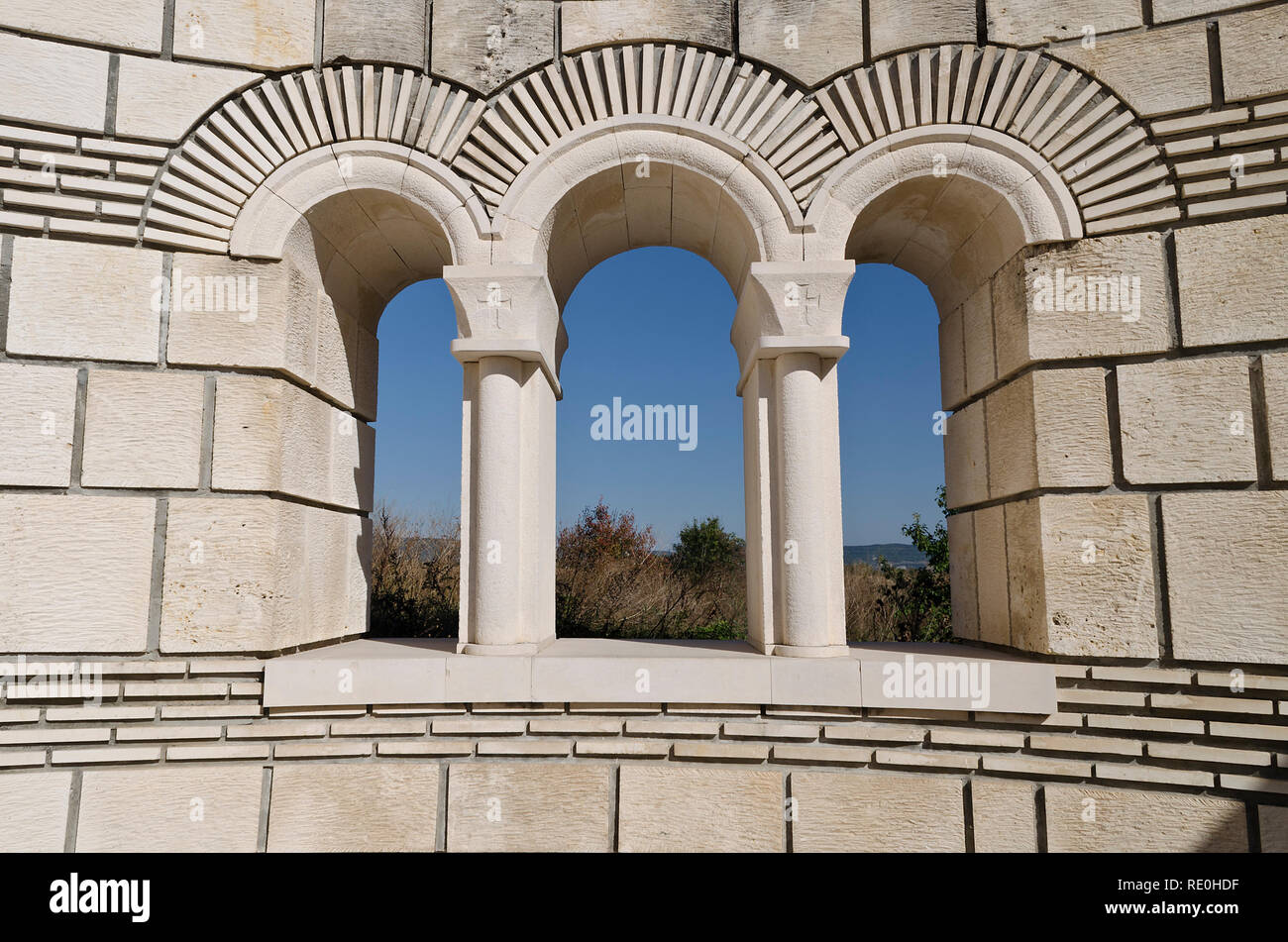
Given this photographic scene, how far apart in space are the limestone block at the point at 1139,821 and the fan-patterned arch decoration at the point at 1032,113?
2810 mm

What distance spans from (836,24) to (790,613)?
328cm

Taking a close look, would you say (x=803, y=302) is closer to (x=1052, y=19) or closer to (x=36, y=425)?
(x=1052, y=19)

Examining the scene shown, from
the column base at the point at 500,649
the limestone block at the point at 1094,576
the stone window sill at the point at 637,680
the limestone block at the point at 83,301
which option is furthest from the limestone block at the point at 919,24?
the limestone block at the point at 83,301

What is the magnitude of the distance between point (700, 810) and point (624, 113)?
379 centimetres

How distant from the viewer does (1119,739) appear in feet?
11.3

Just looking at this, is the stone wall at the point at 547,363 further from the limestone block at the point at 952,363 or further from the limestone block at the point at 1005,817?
the limestone block at the point at 952,363

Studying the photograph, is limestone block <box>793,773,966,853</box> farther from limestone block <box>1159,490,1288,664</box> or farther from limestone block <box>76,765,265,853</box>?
limestone block <box>76,765,265,853</box>

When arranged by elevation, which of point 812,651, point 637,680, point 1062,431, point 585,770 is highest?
point 1062,431

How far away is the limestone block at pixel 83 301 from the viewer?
3.64m

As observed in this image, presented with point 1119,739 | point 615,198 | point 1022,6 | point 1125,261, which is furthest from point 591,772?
point 1022,6

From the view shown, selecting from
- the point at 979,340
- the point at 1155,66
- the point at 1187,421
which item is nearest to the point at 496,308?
the point at 979,340

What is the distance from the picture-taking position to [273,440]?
3.84 meters
